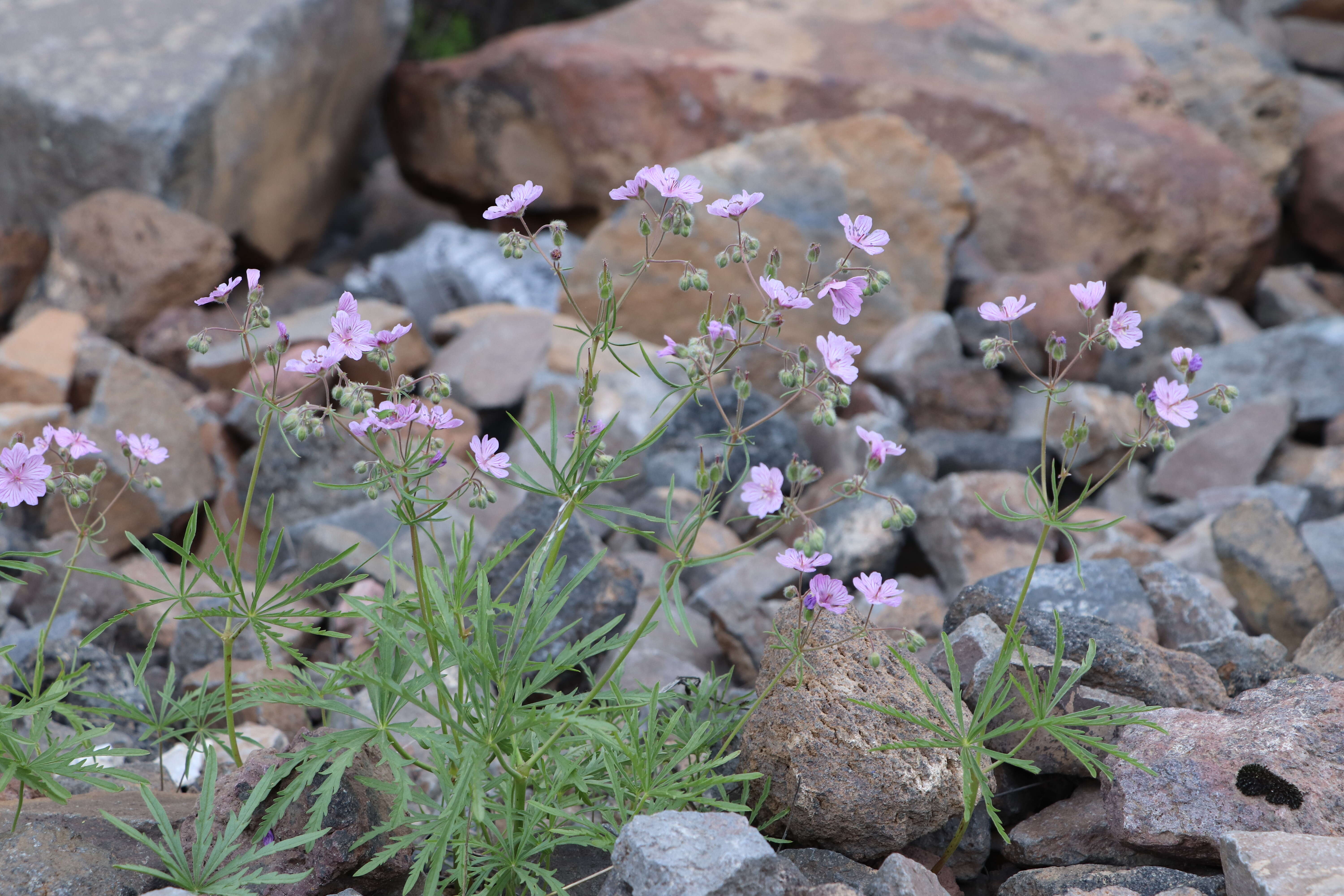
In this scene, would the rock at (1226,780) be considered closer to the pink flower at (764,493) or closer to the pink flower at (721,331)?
the pink flower at (764,493)

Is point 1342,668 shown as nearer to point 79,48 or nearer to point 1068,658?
point 1068,658

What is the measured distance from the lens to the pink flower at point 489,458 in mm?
2117

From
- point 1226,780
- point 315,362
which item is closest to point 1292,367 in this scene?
point 1226,780

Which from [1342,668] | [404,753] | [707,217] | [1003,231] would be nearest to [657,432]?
[404,753]

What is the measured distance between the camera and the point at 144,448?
2.39m

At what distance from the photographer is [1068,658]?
8.41 ft

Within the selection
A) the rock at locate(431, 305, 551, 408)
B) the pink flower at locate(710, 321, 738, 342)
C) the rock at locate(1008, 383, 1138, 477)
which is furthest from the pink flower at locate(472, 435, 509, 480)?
the rock at locate(1008, 383, 1138, 477)

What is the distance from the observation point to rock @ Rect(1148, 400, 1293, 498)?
5.34 m

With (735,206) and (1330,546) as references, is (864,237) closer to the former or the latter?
(735,206)

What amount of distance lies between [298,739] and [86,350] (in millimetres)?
4331

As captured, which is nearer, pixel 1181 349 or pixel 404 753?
pixel 1181 349

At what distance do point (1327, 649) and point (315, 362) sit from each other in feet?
8.52

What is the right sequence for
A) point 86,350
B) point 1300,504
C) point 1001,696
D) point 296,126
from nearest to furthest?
point 1001,696
point 1300,504
point 86,350
point 296,126

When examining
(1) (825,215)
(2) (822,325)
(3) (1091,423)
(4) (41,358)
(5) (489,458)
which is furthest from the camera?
(1) (825,215)
